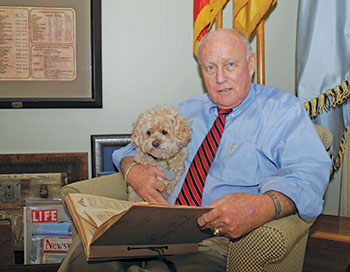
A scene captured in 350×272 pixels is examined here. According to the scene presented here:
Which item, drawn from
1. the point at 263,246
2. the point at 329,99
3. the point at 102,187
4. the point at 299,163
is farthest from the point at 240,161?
the point at 329,99

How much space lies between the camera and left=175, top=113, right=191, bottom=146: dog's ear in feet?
5.86

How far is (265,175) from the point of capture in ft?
5.36

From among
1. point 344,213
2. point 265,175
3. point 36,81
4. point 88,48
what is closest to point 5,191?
point 36,81

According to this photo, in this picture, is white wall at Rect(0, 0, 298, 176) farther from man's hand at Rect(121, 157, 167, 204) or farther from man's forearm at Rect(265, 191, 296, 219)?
man's forearm at Rect(265, 191, 296, 219)

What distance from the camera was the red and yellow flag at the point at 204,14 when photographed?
88.9 inches

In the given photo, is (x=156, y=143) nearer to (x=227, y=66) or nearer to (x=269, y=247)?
(x=227, y=66)

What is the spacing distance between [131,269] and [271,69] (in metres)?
1.76

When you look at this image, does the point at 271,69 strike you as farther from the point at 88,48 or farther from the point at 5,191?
the point at 5,191

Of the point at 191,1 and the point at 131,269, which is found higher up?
the point at 191,1

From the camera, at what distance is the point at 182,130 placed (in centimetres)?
179

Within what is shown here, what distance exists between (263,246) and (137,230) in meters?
0.39

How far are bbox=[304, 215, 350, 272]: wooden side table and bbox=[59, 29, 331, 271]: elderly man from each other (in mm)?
757

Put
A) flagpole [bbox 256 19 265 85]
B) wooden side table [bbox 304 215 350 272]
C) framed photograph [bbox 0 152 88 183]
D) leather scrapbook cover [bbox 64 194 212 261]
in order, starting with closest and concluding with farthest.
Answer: leather scrapbook cover [bbox 64 194 212 261] → wooden side table [bbox 304 215 350 272] → flagpole [bbox 256 19 265 85] → framed photograph [bbox 0 152 88 183]

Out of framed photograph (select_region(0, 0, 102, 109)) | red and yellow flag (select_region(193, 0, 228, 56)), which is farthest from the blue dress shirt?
framed photograph (select_region(0, 0, 102, 109))
